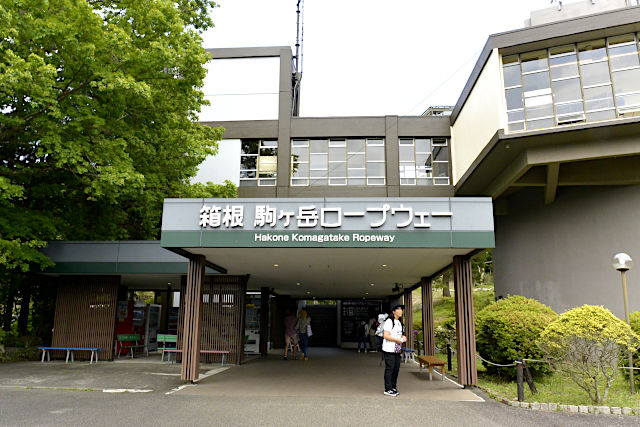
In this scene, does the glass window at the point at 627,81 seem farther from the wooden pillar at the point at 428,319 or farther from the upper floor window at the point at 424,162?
the wooden pillar at the point at 428,319

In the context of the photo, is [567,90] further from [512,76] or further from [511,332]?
[511,332]

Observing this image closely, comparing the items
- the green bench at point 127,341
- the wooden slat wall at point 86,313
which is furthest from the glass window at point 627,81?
the green bench at point 127,341

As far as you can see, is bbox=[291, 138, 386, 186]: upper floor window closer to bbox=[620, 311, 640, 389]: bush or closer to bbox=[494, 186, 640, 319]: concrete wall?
bbox=[494, 186, 640, 319]: concrete wall

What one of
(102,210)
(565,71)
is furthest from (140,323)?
(565,71)

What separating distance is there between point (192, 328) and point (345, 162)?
15277 mm

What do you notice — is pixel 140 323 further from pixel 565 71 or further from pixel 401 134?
pixel 565 71

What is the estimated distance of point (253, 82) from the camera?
25266 millimetres

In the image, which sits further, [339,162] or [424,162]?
[339,162]

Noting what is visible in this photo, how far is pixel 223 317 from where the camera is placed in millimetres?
15391

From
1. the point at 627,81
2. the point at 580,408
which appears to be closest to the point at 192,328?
the point at 580,408

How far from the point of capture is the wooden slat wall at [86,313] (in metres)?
15.3

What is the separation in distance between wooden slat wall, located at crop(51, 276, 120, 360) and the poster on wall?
41.2ft

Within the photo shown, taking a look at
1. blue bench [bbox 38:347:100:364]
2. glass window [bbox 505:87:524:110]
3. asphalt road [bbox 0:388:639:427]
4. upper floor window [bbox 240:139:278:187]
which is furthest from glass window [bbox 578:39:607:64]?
blue bench [bbox 38:347:100:364]

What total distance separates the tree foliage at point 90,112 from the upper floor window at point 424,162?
1065cm
